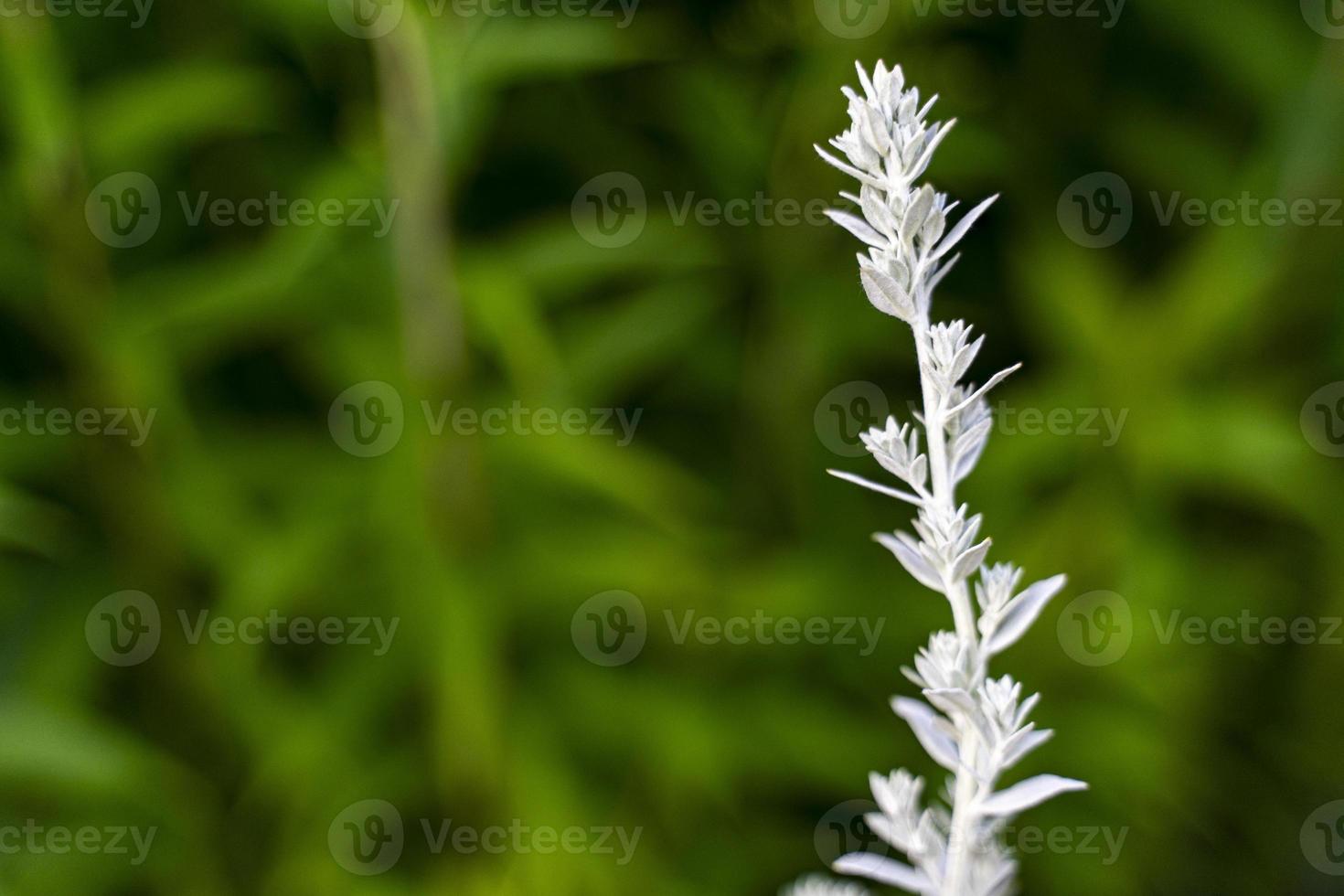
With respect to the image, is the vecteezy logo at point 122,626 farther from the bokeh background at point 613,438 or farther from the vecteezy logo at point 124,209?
the vecteezy logo at point 124,209

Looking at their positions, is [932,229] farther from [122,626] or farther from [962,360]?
[122,626]

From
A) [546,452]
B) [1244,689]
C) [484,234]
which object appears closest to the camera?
[546,452]

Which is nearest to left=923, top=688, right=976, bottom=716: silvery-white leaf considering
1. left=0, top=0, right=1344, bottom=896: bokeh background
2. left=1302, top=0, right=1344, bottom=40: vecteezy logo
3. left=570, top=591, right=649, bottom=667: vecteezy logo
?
left=0, top=0, right=1344, bottom=896: bokeh background

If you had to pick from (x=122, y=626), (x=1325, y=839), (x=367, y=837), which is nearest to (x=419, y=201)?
(x=122, y=626)

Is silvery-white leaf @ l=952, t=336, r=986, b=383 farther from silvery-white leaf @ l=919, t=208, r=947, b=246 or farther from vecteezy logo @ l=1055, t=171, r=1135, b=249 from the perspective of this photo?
vecteezy logo @ l=1055, t=171, r=1135, b=249

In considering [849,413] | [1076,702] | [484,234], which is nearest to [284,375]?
[484,234]

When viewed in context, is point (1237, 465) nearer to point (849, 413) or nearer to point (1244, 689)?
point (849, 413)

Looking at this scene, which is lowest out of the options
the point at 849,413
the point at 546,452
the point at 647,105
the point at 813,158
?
the point at 546,452
